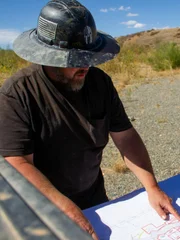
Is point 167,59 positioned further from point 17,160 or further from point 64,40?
point 17,160

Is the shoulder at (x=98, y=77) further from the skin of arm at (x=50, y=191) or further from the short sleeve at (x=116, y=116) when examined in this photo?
the skin of arm at (x=50, y=191)

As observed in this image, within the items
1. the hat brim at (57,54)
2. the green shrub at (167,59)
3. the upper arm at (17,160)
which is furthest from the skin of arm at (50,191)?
the green shrub at (167,59)

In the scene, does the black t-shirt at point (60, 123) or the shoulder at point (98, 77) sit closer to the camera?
the black t-shirt at point (60, 123)

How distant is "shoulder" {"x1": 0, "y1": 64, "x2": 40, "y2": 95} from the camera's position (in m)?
1.49

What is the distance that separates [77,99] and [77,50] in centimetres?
24

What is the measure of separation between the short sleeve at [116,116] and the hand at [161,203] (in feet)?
1.23

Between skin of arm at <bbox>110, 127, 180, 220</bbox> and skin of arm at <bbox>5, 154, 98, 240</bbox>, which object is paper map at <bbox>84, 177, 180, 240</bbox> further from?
skin of arm at <bbox>5, 154, 98, 240</bbox>

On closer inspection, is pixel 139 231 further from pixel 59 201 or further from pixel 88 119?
pixel 88 119

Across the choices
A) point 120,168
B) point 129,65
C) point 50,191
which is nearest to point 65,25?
point 50,191

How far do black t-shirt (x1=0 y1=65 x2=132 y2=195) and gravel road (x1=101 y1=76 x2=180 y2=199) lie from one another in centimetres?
184

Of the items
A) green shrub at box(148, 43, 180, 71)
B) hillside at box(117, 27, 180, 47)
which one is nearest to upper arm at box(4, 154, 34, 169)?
green shrub at box(148, 43, 180, 71)

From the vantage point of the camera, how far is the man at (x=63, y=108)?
4.74 feet

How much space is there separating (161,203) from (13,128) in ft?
2.46

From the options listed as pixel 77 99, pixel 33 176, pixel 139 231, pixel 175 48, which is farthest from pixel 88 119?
pixel 175 48
